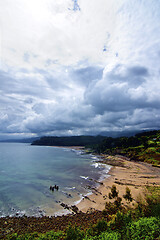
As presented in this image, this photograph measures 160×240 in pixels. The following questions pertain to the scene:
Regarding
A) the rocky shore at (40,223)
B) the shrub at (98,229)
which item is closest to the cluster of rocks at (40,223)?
the rocky shore at (40,223)

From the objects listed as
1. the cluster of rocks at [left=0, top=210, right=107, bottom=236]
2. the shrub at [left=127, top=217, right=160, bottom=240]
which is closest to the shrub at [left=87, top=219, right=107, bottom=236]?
the shrub at [left=127, top=217, right=160, bottom=240]

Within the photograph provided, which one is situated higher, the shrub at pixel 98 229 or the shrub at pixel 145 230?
the shrub at pixel 145 230

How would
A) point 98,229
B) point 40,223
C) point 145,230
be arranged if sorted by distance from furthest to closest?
1. point 40,223
2. point 98,229
3. point 145,230

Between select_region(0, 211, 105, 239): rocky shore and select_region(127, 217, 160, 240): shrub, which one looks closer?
select_region(127, 217, 160, 240): shrub

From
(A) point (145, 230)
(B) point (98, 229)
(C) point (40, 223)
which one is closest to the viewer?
(A) point (145, 230)

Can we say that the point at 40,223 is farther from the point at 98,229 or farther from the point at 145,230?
the point at 145,230

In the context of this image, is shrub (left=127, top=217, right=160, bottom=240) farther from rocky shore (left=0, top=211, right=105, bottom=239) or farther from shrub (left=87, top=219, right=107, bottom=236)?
rocky shore (left=0, top=211, right=105, bottom=239)

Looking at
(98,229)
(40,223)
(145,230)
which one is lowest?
(40,223)

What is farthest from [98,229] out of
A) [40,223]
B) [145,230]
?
[40,223]

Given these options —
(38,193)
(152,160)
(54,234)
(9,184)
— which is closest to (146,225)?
(54,234)

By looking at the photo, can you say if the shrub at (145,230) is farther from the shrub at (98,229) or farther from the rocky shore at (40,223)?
the rocky shore at (40,223)

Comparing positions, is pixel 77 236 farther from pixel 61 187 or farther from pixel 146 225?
pixel 61 187

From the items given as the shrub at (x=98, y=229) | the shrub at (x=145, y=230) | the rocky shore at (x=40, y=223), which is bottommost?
the rocky shore at (x=40, y=223)
